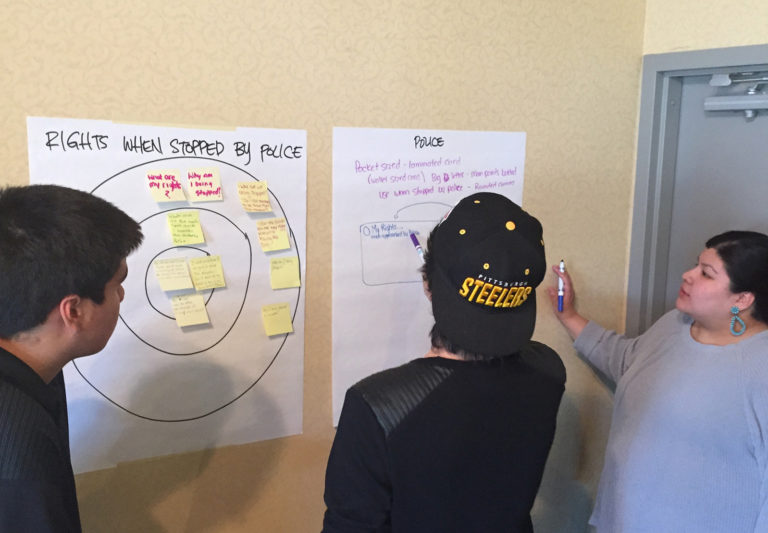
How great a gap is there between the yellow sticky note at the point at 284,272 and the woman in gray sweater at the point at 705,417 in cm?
93

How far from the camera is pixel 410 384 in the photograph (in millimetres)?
953

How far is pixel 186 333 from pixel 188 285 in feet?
0.35

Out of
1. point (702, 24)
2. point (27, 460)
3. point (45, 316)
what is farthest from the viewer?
point (702, 24)

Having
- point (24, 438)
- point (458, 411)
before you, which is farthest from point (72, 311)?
point (458, 411)

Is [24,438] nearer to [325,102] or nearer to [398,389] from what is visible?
[398,389]

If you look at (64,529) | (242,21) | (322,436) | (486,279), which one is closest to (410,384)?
(486,279)

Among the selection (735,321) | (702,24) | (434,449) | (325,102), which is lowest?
(434,449)

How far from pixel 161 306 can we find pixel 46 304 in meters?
0.40

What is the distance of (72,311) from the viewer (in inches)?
34.5

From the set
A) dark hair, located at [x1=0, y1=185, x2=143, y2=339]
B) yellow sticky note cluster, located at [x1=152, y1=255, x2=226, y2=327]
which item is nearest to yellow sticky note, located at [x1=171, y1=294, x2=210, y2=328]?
yellow sticky note cluster, located at [x1=152, y1=255, x2=226, y2=327]

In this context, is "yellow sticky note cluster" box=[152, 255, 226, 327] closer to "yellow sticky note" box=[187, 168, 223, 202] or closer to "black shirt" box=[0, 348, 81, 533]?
"yellow sticky note" box=[187, 168, 223, 202]

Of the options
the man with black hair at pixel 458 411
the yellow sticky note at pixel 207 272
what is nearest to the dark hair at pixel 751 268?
the man with black hair at pixel 458 411

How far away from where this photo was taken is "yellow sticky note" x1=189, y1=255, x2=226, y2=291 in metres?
1.27

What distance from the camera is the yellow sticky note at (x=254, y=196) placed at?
1286mm
